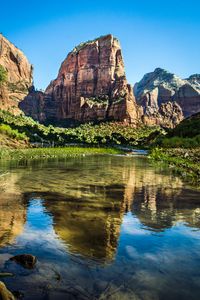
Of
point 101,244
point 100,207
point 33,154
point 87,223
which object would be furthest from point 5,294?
point 33,154

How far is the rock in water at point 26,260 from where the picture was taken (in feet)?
25.9

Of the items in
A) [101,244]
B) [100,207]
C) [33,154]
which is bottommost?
[101,244]

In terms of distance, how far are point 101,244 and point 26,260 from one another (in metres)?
2.51

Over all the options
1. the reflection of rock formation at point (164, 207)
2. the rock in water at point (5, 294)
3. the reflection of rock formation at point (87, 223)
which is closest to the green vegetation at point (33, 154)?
the reflection of rock formation at point (164, 207)

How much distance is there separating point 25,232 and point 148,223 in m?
4.57

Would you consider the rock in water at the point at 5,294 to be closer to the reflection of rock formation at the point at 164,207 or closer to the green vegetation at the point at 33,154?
the reflection of rock formation at the point at 164,207

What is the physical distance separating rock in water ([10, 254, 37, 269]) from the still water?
7.1 inches

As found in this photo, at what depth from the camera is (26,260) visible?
8031 millimetres

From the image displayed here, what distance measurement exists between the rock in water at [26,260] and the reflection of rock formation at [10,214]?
50.8 inches

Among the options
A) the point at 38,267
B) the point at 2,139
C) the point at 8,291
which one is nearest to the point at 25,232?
the point at 38,267

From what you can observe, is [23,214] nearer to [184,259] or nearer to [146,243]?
[146,243]

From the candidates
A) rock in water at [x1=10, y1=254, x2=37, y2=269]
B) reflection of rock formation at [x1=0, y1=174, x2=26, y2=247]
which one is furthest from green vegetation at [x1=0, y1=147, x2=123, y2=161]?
rock in water at [x1=10, y1=254, x2=37, y2=269]

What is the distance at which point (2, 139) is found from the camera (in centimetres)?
8031

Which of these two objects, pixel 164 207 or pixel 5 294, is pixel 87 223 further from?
pixel 5 294
